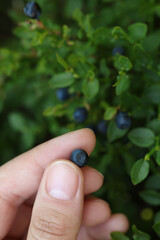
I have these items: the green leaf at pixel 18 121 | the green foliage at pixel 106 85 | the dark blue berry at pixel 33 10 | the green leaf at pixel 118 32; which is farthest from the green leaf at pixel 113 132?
the green leaf at pixel 18 121

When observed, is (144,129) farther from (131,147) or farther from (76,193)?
(76,193)

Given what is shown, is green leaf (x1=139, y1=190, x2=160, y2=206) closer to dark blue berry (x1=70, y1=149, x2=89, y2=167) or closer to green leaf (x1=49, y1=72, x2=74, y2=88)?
dark blue berry (x1=70, y1=149, x2=89, y2=167)

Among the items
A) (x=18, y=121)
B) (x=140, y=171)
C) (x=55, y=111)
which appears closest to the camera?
(x=140, y=171)

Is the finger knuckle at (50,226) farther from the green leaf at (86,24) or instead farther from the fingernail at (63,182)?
the green leaf at (86,24)

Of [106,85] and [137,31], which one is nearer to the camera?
[137,31]

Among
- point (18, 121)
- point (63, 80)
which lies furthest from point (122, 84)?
point (18, 121)

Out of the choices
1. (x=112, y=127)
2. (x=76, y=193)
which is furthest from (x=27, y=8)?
(x=76, y=193)

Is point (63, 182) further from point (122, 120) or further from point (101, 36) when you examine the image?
point (101, 36)
